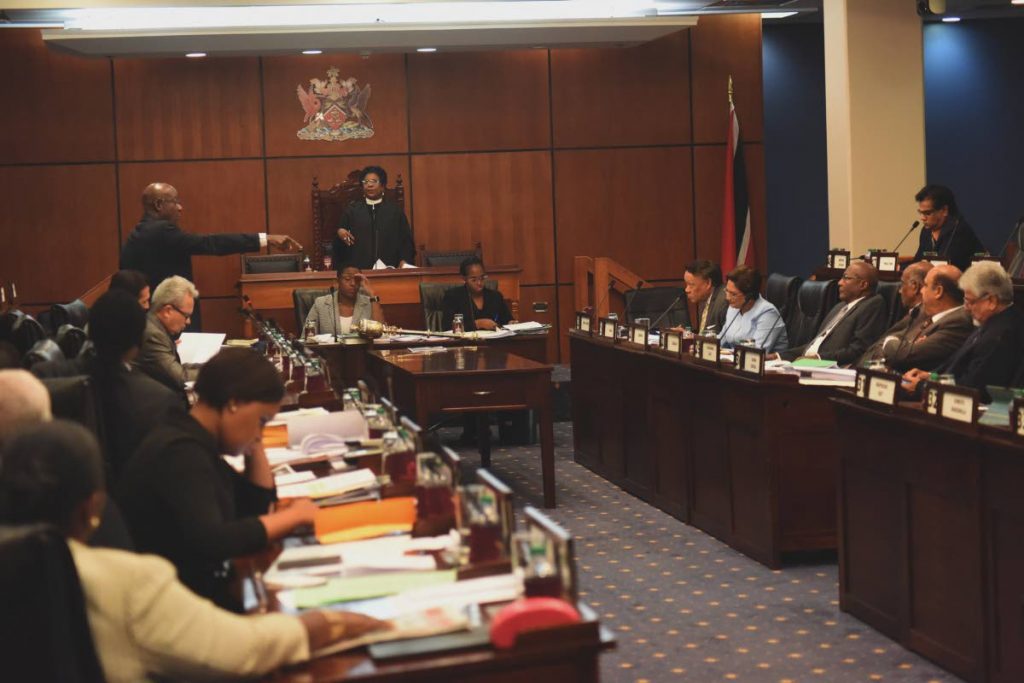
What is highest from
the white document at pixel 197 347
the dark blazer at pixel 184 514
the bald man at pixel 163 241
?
the bald man at pixel 163 241

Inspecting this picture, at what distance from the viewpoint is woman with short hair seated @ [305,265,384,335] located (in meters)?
8.59

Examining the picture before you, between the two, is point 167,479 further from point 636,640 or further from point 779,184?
point 779,184

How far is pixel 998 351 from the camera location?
4523 mm

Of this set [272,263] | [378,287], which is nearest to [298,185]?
[272,263]

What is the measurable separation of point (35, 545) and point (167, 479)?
0.80 metres

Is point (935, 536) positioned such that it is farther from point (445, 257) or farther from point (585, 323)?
point (445, 257)

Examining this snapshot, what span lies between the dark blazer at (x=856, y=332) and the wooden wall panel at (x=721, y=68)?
528cm

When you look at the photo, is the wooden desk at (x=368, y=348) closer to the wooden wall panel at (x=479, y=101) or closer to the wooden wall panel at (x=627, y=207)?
the wooden wall panel at (x=627, y=207)

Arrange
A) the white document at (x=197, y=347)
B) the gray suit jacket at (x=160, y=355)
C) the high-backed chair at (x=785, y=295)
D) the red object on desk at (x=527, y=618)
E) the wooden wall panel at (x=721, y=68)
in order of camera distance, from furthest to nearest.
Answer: the wooden wall panel at (x=721, y=68), the high-backed chair at (x=785, y=295), the white document at (x=197, y=347), the gray suit jacket at (x=160, y=355), the red object on desk at (x=527, y=618)

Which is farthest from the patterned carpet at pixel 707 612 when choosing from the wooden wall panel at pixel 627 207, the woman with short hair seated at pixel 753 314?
the wooden wall panel at pixel 627 207

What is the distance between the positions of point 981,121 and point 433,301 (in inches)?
267

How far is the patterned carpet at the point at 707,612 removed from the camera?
13.2ft

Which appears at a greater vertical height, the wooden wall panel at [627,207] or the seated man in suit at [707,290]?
the wooden wall panel at [627,207]

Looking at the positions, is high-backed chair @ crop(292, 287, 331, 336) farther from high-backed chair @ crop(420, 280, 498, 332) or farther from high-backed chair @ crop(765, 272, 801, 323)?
high-backed chair @ crop(765, 272, 801, 323)
